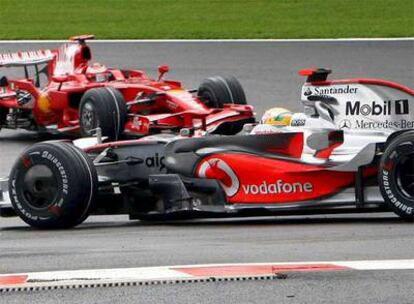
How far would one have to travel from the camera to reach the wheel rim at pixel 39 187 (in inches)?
366

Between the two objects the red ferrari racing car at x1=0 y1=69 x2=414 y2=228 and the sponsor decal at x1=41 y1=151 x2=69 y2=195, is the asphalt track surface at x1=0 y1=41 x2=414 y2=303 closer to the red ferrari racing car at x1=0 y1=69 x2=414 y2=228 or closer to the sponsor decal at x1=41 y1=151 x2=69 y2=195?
the red ferrari racing car at x1=0 y1=69 x2=414 y2=228

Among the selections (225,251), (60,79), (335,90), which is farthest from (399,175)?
(60,79)

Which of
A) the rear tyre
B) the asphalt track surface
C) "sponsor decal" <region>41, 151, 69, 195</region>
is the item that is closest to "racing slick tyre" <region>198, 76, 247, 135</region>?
the asphalt track surface

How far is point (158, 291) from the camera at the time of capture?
6641mm

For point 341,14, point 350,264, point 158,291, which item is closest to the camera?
point 158,291

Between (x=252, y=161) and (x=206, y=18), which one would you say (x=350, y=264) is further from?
(x=206, y=18)

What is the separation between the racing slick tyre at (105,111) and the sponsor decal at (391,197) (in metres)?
6.50

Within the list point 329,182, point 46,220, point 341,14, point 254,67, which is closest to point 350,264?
point 329,182

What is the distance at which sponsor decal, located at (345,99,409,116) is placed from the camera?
9711 mm

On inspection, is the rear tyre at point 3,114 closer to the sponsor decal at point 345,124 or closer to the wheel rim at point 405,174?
the sponsor decal at point 345,124

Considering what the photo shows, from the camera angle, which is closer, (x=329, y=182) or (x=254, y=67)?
(x=329, y=182)

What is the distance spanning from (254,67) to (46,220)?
11.4m

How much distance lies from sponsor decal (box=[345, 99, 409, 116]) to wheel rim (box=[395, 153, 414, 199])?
880 mm

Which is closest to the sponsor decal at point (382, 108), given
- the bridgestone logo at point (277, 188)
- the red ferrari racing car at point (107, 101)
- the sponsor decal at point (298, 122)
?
the sponsor decal at point (298, 122)
